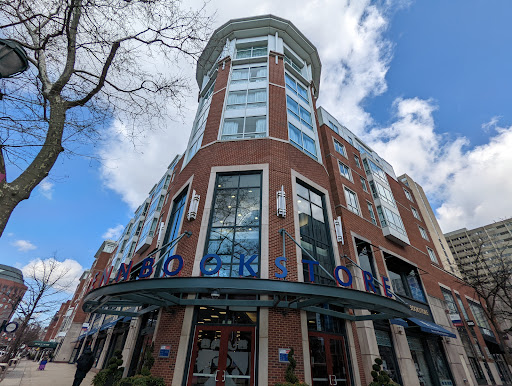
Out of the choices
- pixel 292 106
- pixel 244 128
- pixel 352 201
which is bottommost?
pixel 352 201

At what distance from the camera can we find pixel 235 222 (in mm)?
12805

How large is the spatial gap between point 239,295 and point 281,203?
471 centimetres

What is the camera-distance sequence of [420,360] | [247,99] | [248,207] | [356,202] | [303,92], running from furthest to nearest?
[303,92]
[356,202]
[247,99]
[420,360]
[248,207]

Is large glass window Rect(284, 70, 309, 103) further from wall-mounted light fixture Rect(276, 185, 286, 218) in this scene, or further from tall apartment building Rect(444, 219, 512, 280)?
tall apartment building Rect(444, 219, 512, 280)

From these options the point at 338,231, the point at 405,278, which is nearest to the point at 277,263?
the point at 338,231

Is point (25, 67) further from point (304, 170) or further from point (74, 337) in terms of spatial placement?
point (74, 337)

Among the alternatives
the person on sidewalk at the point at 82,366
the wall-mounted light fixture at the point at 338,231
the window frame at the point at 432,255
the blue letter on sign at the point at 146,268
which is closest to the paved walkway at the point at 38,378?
the person on sidewalk at the point at 82,366

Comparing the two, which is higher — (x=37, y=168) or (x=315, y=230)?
(x=315, y=230)

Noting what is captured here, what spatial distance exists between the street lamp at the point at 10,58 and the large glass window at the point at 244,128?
12.8m

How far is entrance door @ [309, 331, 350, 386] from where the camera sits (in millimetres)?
10430

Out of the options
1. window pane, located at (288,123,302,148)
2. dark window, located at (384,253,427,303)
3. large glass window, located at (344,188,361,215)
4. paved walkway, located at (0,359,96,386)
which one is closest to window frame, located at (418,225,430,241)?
dark window, located at (384,253,427,303)

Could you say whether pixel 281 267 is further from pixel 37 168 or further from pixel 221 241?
pixel 37 168

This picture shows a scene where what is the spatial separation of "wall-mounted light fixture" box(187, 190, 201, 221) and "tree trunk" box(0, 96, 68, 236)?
273 inches

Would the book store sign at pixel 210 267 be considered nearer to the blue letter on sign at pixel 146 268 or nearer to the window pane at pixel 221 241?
the blue letter on sign at pixel 146 268
